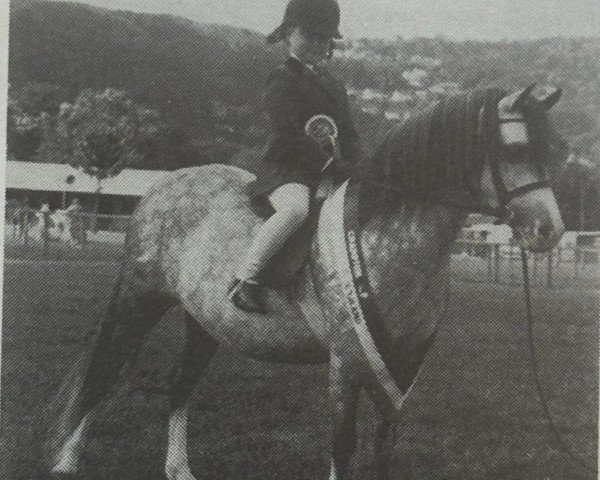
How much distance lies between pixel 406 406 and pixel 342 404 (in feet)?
1.12

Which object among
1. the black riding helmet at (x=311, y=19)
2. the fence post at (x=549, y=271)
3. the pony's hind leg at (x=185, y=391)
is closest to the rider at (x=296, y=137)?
the black riding helmet at (x=311, y=19)

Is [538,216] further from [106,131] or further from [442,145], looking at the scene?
[106,131]

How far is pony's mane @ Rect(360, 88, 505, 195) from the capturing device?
1.91 m

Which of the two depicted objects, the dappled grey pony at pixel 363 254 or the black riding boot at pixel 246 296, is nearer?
the dappled grey pony at pixel 363 254

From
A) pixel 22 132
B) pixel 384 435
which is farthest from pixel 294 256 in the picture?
pixel 22 132

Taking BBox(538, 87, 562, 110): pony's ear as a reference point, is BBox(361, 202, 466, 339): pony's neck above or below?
below

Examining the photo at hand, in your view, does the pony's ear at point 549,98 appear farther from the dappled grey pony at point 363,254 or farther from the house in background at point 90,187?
the house in background at point 90,187

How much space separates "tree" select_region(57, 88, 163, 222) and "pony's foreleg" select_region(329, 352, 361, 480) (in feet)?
3.30

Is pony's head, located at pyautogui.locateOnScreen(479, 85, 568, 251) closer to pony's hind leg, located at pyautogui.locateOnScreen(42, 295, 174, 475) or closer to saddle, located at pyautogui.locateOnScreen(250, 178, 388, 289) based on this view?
saddle, located at pyautogui.locateOnScreen(250, 178, 388, 289)

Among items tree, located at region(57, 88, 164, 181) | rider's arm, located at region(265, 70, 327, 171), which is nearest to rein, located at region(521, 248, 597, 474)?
rider's arm, located at region(265, 70, 327, 171)

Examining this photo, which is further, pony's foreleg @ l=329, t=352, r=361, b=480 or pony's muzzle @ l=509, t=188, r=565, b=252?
pony's foreleg @ l=329, t=352, r=361, b=480

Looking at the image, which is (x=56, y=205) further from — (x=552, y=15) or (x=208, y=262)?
(x=552, y=15)

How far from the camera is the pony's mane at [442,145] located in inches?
75.0

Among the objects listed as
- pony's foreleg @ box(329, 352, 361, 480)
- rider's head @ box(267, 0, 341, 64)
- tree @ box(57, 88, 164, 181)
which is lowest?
pony's foreleg @ box(329, 352, 361, 480)
